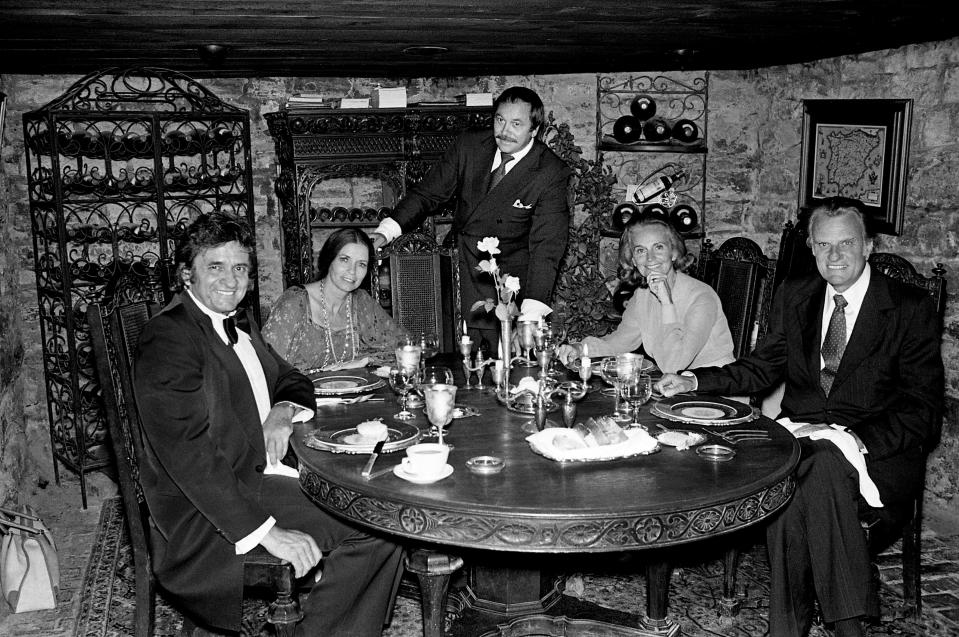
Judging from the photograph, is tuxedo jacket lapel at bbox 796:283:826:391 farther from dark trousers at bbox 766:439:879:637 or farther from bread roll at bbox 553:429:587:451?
bread roll at bbox 553:429:587:451

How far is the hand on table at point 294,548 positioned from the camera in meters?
2.70

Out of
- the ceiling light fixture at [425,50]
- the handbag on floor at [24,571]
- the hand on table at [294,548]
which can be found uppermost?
the ceiling light fixture at [425,50]

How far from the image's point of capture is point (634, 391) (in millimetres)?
2826

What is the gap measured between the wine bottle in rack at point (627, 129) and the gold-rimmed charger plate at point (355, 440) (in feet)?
12.1

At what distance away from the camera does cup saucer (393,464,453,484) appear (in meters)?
2.39

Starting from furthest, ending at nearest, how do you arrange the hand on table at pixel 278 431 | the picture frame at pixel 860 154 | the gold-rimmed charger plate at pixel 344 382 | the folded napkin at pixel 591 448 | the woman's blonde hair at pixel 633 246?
the picture frame at pixel 860 154 < the woman's blonde hair at pixel 633 246 < the gold-rimmed charger plate at pixel 344 382 < the hand on table at pixel 278 431 < the folded napkin at pixel 591 448

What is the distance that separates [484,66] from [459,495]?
11.9 ft

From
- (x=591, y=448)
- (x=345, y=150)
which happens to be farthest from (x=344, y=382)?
(x=345, y=150)

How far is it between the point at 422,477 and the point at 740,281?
2310mm

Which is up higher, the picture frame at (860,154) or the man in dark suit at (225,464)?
the picture frame at (860,154)

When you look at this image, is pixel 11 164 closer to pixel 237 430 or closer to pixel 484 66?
pixel 484 66

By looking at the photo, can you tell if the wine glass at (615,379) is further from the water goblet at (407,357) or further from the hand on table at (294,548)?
the hand on table at (294,548)

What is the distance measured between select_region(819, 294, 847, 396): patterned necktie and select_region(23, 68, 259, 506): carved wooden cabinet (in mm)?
3204

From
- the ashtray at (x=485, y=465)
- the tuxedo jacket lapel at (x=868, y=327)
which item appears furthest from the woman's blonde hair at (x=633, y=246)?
the ashtray at (x=485, y=465)
